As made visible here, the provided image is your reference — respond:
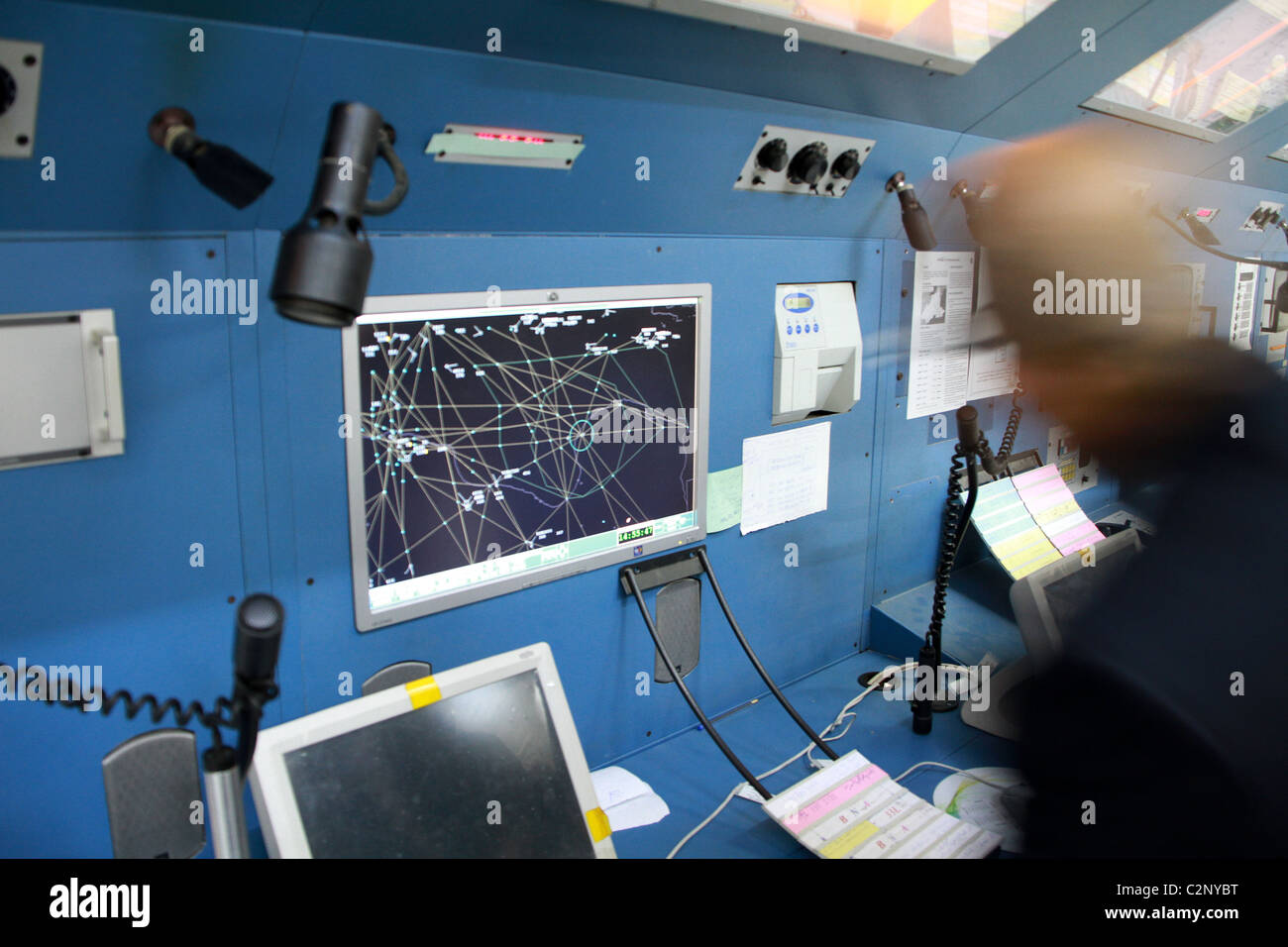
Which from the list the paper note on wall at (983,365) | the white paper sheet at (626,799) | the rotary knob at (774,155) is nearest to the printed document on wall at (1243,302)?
the paper note on wall at (983,365)

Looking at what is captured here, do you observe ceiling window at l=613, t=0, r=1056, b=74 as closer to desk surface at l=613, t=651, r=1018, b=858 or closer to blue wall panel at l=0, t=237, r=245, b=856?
blue wall panel at l=0, t=237, r=245, b=856

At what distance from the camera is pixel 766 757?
182cm

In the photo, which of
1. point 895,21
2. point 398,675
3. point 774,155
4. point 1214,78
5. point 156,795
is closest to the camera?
point 156,795

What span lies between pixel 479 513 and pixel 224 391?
0.47 metres

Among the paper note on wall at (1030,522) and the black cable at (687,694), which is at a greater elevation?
the paper note on wall at (1030,522)

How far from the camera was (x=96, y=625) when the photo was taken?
46.7 inches

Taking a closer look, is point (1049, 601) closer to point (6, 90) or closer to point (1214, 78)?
point (1214, 78)

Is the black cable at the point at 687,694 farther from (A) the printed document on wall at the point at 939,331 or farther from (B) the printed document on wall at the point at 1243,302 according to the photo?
(B) the printed document on wall at the point at 1243,302

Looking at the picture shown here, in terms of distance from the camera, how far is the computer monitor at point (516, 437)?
139 centimetres

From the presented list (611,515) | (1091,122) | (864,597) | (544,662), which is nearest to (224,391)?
(544,662)

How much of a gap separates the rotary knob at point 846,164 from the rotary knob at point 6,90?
53.2 inches

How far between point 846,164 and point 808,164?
0.14 m

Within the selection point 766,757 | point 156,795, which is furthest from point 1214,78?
point 156,795

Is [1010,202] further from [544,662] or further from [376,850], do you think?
[376,850]
